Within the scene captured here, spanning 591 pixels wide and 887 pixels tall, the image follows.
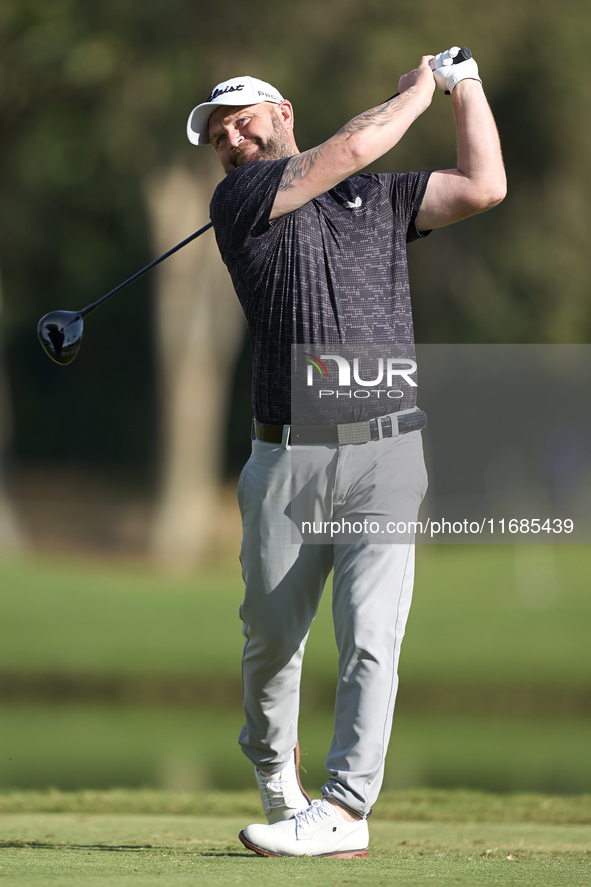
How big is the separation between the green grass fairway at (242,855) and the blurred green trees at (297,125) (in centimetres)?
1034

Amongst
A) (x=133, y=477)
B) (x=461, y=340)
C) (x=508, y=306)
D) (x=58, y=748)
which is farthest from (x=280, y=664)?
(x=133, y=477)

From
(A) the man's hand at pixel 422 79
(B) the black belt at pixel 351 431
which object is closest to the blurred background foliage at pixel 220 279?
(B) the black belt at pixel 351 431

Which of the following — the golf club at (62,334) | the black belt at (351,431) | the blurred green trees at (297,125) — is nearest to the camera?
the black belt at (351,431)

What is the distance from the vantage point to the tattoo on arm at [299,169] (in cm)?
308

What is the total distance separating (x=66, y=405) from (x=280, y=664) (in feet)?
78.4

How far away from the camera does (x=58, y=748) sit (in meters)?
8.36

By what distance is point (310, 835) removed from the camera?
3.11m

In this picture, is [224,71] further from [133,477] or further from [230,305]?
[133,477]

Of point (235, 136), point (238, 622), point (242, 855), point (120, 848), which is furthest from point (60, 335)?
point (238, 622)

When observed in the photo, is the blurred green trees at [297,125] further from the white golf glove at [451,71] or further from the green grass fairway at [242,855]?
the green grass fairway at [242,855]

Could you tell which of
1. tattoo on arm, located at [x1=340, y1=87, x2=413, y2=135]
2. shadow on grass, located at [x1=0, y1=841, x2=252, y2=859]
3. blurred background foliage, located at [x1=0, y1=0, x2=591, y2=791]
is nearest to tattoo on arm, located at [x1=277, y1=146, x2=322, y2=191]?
tattoo on arm, located at [x1=340, y1=87, x2=413, y2=135]

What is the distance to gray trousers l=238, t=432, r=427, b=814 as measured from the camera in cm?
315

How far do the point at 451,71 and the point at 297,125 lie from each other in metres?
11.4

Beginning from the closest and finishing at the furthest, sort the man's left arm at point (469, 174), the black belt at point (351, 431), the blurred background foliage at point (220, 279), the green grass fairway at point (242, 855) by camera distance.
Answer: the green grass fairway at point (242, 855)
the black belt at point (351, 431)
the man's left arm at point (469, 174)
the blurred background foliage at point (220, 279)
